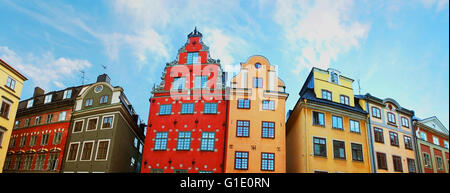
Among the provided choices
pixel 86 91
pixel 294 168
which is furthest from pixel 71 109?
pixel 294 168

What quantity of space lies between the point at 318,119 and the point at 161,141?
17.0m

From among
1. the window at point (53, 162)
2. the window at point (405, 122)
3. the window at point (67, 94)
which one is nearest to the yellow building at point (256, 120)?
the window at point (405, 122)

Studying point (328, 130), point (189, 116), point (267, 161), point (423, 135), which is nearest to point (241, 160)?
point (267, 161)

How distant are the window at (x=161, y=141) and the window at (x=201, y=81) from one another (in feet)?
20.9

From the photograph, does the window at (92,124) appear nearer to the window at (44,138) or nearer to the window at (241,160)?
the window at (44,138)

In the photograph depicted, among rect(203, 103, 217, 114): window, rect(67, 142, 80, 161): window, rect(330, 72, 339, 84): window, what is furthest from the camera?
rect(330, 72, 339, 84): window

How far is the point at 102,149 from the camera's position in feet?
124

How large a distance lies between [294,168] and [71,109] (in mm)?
27538

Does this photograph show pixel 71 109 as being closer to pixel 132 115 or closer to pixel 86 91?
pixel 86 91

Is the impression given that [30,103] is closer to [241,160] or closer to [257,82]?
[241,160]

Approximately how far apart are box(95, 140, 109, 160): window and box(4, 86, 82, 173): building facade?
16.3ft

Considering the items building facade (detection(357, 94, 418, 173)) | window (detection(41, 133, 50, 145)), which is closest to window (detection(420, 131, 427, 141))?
building facade (detection(357, 94, 418, 173))

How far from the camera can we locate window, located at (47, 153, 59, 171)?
38.9 m

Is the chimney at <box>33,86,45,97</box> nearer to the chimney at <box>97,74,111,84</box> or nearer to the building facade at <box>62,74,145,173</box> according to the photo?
the building facade at <box>62,74,145,173</box>
